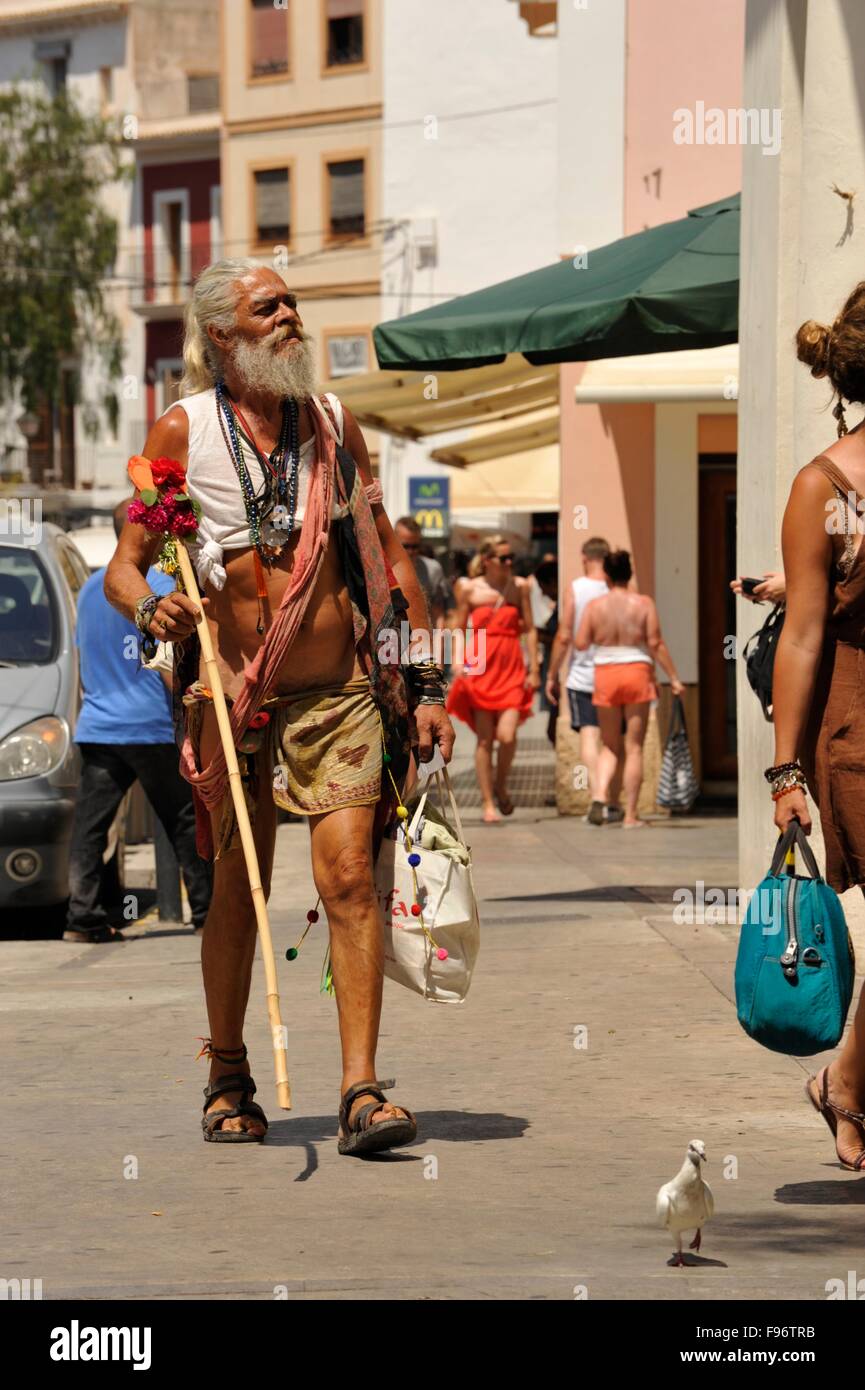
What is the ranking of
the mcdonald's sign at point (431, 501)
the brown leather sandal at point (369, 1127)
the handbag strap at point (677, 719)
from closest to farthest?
the brown leather sandal at point (369, 1127)
the handbag strap at point (677, 719)
the mcdonald's sign at point (431, 501)

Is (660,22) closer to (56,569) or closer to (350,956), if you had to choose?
(56,569)

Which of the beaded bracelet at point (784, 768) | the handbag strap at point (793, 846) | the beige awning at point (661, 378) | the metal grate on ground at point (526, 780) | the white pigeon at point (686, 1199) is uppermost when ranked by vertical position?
the beige awning at point (661, 378)

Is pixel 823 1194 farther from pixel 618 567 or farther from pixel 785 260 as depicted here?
pixel 618 567

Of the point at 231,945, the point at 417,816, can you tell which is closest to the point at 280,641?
the point at 417,816

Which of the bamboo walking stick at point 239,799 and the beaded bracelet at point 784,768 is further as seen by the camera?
the bamboo walking stick at point 239,799

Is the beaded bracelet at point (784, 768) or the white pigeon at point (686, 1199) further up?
the beaded bracelet at point (784, 768)

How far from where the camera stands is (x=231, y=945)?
19.2 feet

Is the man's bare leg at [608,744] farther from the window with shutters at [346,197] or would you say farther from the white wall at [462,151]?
the window with shutters at [346,197]

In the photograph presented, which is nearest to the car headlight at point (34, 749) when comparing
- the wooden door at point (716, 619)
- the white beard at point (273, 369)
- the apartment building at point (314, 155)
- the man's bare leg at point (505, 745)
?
the white beard at point (273, 369)

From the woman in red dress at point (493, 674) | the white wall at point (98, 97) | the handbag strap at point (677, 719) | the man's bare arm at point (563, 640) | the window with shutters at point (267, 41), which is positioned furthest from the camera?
the white wall at point (98, 97)

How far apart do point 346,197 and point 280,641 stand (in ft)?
144

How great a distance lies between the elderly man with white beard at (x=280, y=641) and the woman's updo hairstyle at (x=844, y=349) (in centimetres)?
116

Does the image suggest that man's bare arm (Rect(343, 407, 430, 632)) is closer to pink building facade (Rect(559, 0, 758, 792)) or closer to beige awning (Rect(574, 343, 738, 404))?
beige awning (Rect(574, 343, 738, 404))

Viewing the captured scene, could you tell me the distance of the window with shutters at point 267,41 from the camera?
49.2 metres
